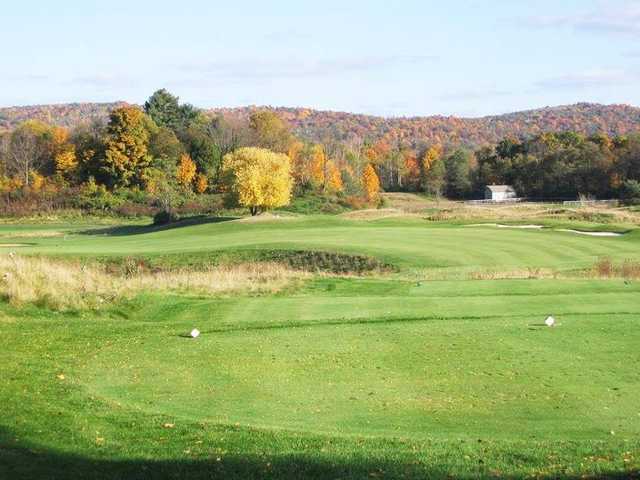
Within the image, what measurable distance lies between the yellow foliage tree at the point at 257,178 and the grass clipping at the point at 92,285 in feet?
118

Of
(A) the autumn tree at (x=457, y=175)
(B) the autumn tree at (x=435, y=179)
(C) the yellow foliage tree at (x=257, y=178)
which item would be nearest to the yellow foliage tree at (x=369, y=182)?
(B) the autumn tree at (x=435, y=179)

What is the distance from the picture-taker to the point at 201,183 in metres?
94.0

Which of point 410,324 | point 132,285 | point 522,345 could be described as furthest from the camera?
point 132,285

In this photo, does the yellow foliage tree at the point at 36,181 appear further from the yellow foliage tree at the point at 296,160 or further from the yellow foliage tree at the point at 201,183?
the yellow foliage tree at the point at 296,160

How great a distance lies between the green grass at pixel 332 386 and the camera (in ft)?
28.4

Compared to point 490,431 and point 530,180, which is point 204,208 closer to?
point 530,180

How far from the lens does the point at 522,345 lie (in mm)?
14875

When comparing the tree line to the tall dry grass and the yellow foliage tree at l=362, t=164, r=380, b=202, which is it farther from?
the tall dry grass

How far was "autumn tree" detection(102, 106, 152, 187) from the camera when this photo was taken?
292 feet

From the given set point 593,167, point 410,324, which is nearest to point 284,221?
point 410,324

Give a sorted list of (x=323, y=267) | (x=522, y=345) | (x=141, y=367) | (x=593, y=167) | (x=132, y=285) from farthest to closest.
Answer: (x=593, y=167) → (x=323, y=267) → (x=132, y=285) → (x=522, y=345) → (x=141, y=367)

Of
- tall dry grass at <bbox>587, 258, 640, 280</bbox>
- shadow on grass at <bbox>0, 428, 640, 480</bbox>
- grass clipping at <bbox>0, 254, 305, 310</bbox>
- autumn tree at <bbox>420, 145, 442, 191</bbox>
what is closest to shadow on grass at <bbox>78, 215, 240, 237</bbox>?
grass clipping at <bbox>0, 254, 305, 310</bbox>

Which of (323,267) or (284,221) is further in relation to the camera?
(284,221)

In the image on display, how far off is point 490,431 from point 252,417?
123 inches
